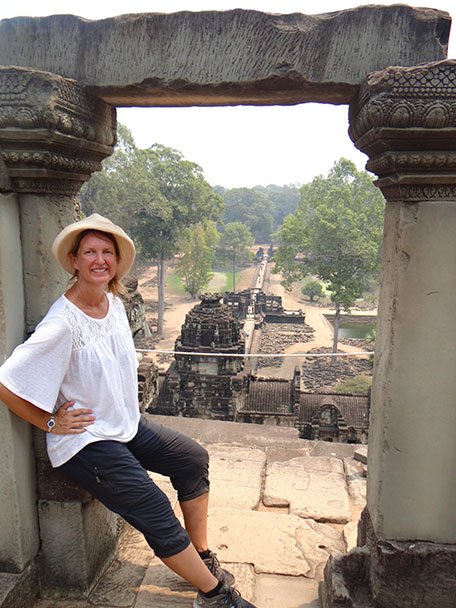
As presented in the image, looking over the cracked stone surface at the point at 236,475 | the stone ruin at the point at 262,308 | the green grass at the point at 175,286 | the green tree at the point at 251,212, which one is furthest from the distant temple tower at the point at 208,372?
the green tree at the point at 251,212

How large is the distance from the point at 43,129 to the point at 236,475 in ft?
8.90

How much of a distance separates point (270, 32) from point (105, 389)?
58.0 inches

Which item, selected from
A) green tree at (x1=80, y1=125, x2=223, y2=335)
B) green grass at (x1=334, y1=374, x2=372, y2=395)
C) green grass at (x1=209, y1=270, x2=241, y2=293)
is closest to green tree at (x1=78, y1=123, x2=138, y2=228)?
green tree at (x1=80, y1=125, x2=223, y2=335)

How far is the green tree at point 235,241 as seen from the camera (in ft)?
143

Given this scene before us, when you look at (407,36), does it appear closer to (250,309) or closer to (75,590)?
(75,590)

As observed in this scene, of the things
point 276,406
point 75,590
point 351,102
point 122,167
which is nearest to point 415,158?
point 351,102

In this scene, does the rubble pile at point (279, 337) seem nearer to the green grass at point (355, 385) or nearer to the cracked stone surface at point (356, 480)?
the green grass at point (355, 385)

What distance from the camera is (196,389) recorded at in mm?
13906

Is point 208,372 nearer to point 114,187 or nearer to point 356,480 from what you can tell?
point 356,480

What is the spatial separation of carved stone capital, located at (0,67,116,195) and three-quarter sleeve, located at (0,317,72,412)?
0.62 meters

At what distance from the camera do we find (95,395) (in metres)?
1.81

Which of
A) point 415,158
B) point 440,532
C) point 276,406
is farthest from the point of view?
point 276,406

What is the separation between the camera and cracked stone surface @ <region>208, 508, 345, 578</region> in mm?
2346

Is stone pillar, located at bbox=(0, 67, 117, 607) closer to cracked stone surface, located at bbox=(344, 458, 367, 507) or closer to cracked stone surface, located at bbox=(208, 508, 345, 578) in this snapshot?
cracked stone surface, located at bbox=(208, 508, 345, 578)
